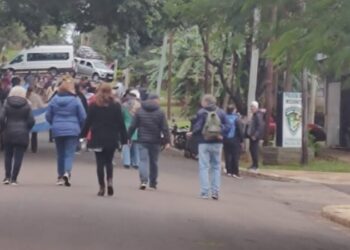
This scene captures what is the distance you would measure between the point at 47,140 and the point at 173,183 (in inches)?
499

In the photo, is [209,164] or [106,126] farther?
[209,164]

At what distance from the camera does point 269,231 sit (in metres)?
15.2

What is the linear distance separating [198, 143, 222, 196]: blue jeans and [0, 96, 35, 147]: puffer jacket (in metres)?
2.95

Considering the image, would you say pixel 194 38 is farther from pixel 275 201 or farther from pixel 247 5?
pixel 247 5

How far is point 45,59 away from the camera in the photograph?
66.4 metres

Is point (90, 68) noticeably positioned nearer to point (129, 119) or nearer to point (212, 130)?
point (129, 119)

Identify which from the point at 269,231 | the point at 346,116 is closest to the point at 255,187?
the point at 269,231

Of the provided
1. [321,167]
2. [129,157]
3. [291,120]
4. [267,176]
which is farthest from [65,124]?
[291,120]

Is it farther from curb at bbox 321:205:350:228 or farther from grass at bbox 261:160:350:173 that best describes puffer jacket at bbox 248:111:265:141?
curb at bbox 321:205:350:228

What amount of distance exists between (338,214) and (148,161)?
Answer: 3397mm

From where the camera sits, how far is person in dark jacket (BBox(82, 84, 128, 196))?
1705 centimetres

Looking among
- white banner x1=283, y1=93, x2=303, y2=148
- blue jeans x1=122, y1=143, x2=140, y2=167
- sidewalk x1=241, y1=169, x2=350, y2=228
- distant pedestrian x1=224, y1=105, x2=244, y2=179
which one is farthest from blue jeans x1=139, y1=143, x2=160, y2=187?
white banner x1=283, y1=93, x2=303, y2=148

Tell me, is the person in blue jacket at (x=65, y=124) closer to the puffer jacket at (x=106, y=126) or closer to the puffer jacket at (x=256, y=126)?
the puffer jacket at (x=106, y=126)

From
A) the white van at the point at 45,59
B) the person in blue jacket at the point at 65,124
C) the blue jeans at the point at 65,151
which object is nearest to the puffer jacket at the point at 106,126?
the person in blue jacket at the point at 65,124
